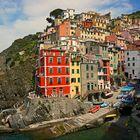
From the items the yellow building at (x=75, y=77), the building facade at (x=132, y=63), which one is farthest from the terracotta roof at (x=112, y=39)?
the yellow building at (x=75, y=77)

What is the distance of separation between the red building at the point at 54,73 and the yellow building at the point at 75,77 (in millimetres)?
1275

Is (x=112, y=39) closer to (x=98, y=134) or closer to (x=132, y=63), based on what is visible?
(x=132, y=63)

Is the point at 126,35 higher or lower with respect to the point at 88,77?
higher

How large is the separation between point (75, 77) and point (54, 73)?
644 cm

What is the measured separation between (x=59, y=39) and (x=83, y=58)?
902 inches

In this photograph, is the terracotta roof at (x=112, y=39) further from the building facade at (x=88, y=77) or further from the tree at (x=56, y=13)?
the tree at (x=56, y=13)

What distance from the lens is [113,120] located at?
64062 mm

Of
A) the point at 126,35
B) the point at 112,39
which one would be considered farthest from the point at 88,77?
the point at 126,35

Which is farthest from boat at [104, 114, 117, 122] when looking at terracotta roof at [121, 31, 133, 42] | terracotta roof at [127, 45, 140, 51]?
terracotta roof at [121, 31, 133, 42]

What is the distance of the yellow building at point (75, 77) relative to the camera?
78.4 m

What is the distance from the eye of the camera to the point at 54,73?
75.6m

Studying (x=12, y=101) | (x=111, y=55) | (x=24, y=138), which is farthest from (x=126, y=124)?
(x=111, y=55)

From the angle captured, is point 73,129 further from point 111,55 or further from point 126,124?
point 111,55

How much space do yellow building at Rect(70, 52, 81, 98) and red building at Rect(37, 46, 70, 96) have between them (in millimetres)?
1275
